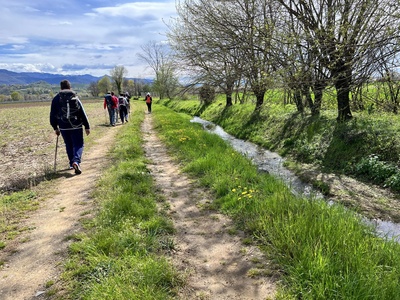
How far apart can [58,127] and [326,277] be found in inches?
321

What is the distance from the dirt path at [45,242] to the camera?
11.0 feet

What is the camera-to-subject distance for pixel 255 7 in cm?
1272

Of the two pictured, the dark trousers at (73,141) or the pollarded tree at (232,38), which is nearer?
the dark trousers at (73,141)

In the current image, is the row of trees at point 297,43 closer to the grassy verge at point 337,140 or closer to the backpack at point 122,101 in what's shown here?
the grassy verge at point 337,140

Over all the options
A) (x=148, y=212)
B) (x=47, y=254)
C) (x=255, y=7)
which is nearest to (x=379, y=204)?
(x=148, y=212)

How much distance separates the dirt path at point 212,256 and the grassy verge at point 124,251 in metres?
0.25

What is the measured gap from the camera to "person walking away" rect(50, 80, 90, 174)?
25.6ft

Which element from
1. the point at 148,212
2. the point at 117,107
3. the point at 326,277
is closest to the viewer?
the point at 326,277

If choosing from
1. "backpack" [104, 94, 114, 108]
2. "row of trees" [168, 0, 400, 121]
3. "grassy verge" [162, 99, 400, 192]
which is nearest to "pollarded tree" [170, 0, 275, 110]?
"row of trees" [168, 0, 400, 121]

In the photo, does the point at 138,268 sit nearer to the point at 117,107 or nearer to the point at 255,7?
the point at 255,7

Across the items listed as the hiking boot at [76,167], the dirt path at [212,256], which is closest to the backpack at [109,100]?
the hiking boot at [76,167]

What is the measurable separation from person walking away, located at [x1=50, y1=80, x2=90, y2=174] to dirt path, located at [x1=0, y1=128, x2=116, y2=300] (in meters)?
1.18

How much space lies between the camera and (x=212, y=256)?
13.1 feet

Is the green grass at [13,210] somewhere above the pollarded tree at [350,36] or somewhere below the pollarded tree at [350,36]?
below
